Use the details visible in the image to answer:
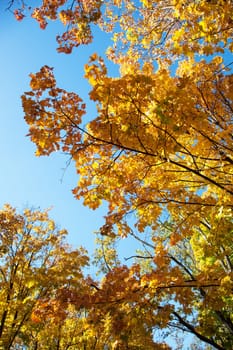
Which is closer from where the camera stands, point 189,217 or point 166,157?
point 166,157

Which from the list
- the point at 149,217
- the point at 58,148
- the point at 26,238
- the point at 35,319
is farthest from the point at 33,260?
the point at 58,148

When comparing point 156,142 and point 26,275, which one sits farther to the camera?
point 26,275

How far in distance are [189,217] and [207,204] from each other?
0.44m

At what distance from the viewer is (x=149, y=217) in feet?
14.7

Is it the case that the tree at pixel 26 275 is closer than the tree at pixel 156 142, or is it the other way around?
the tree at pixel 156 142

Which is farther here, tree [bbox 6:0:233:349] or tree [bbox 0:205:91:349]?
tree [bbox 0:205:91:349]

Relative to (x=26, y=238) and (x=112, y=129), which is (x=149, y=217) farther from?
(x=26, y=238)

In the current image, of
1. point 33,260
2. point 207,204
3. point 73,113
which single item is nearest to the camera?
point 73,113

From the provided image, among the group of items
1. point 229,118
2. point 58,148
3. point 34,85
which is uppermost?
point 229,118

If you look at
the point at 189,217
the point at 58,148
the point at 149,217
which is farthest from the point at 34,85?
the point at 189,217

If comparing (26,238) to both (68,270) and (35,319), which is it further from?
(35,319)

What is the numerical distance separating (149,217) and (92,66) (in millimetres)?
2402

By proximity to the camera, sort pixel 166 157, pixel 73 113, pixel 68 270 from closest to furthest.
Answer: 1. pixel 166 157
2. pixel 73 113
3. pixel 68 270

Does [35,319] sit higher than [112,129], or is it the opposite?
[112,129]
